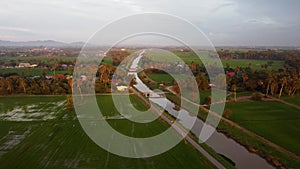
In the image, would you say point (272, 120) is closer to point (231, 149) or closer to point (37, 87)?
point (231, 149)

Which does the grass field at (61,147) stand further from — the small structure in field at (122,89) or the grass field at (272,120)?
the small structure in field at (122,89)

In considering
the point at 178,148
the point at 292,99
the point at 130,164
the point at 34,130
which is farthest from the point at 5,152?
the point at 292,99

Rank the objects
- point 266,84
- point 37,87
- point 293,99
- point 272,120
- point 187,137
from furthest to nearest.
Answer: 1. point 266,84
2. point 37,87
3. point 293,99
4. point 272,120
5. point 187,137

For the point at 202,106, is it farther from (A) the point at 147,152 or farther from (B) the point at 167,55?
(B) the point at 167,55

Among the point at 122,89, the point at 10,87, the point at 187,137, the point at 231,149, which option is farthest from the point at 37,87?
the point at 231,149

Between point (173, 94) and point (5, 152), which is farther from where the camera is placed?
point (173, 94)

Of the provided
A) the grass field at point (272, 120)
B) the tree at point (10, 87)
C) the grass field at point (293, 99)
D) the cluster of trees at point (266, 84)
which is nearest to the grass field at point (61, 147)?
the grass field at point (272, 120)

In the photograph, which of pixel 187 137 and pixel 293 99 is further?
pixel 293 99
